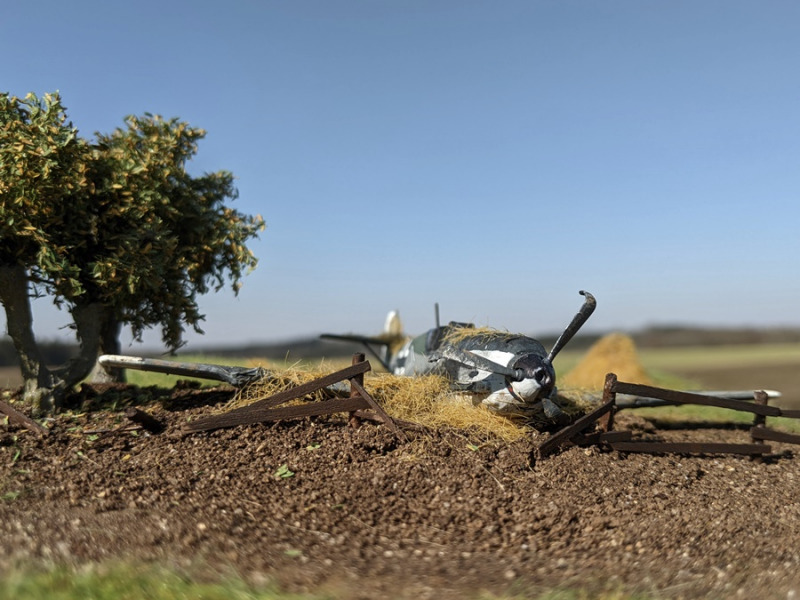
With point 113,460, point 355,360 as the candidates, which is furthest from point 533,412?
point 113,460

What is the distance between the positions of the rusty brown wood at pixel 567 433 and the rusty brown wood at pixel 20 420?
22.8ft

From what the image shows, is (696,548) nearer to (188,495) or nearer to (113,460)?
(188,495)

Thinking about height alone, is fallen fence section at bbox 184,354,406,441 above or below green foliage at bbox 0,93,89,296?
below

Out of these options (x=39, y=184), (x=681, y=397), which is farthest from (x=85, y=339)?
(x=681, y=397)

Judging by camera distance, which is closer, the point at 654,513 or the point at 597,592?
the point at 597,592

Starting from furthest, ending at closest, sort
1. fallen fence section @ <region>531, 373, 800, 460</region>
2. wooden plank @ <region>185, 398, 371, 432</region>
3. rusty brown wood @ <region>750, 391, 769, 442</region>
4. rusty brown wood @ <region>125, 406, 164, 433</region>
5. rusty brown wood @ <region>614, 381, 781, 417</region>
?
1. rusty brown wood @ <region>750, 391, 769, 442</region>
2. rusty brown wood @ <region>614, 381, 781, 417</region>
3. fallen fence section @ <region>531, 373, 800, 460</region>
4. wooden plank @ <region>185, 398, 371, 432</region>
5. rusty brown wood @ <region>125, 406, 164, 433</region>

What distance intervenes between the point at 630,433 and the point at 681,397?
1.28 metres

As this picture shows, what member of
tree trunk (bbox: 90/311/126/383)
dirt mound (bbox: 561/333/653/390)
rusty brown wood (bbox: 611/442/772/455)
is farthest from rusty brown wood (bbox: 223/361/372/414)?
dirt mound (bbox: 561/333/653/390)

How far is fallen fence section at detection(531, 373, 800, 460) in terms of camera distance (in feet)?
31.2

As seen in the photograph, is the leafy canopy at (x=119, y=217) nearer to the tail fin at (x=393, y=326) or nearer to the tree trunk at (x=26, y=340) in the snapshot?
the tree trunk at (x=26, y=340)

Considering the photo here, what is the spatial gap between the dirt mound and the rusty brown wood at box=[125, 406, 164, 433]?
14152 millimetres

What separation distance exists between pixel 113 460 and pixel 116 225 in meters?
4.09

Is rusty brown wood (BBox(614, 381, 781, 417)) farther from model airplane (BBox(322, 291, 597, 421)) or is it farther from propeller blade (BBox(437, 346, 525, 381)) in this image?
propeller blade (BBox(437, 346, 525, 381))

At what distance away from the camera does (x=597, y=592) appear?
19.4 ft
